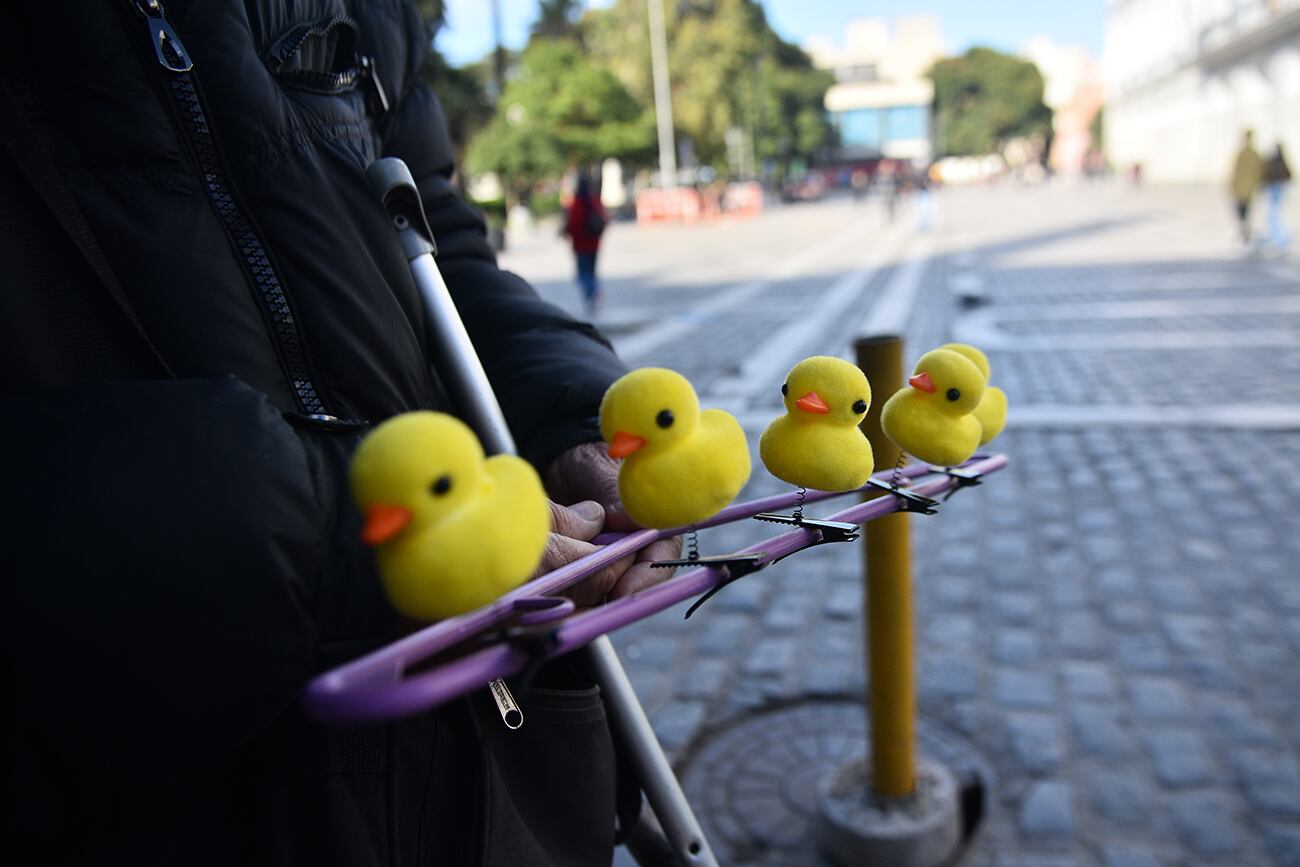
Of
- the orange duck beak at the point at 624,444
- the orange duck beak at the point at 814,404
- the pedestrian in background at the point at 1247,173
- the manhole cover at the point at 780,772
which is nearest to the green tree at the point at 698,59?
the pedestrian in background at the point at 1247,173

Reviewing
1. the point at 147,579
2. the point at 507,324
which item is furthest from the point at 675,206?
the point at 147,579

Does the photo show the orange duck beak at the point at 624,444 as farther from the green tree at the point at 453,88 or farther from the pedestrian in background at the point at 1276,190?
the pedestrian in background at the point at 1276,190

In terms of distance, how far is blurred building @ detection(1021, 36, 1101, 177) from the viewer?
73.8 m

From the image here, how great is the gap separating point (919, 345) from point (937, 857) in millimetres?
6489

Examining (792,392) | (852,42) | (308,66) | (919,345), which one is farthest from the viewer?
(852,42)

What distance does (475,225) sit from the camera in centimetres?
163

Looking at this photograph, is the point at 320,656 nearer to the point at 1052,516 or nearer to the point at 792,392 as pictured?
the point at 792,392

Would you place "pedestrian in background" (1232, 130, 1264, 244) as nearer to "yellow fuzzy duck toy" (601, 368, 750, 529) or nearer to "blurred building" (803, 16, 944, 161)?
"yellow fuzzy duck toy" (601, 368, 750, 529)

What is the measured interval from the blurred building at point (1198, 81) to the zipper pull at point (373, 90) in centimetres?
2649

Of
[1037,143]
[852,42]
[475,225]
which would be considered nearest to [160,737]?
[475,225]

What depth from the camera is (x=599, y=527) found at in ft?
3.68

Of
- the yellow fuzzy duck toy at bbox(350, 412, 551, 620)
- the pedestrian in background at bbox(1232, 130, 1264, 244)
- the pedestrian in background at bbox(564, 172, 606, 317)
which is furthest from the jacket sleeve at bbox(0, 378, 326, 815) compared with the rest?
the pedestrian in background at bbox(1232, 130, 1264, 244)

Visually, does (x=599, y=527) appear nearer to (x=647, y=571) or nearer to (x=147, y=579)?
(x=647, y=571)

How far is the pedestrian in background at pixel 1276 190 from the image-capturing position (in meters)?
13.1
